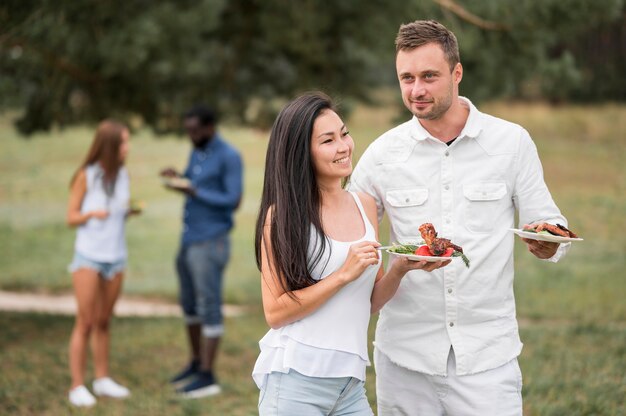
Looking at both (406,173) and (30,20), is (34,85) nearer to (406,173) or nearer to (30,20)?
(30,20)

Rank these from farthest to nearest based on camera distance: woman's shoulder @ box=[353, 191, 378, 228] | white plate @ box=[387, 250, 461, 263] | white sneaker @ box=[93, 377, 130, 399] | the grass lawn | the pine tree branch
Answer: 1. the pine tree branch
2. white sneaker @ box=[93, 377, 130, 399]
3. the grass lawn
4. woman's shoulder @ box=[353, 191, 378, 228]
5. white plate @ box=[387, 250, 461, 263]

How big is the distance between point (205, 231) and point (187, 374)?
1.22 metres

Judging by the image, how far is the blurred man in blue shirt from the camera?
21.7 feet

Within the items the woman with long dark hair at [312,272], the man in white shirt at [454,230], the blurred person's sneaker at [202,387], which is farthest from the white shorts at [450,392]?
the blurred person's sneaker at [202,387]

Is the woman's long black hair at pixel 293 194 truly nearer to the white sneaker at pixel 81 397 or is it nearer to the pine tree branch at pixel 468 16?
the white sneaker at pixel 81 397

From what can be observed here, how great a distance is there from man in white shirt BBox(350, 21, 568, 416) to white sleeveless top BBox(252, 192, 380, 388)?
11.9 inches

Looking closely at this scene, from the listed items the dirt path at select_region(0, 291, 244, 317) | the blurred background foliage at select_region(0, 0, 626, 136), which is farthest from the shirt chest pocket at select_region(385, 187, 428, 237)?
the dirt path at select_region(0, 291, 244, 317)

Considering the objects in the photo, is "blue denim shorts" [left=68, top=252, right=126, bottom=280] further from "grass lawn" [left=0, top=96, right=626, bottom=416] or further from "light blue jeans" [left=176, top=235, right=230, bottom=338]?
"grass lawn" [left=0, top=96, right=626, bottom=416]

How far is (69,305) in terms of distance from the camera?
11883mm

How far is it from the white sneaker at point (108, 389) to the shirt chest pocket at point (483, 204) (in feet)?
12.9

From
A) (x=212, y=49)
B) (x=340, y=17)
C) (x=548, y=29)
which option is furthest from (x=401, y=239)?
(x=212, y=49)

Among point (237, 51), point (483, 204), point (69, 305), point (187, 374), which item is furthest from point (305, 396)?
point (69, 305)

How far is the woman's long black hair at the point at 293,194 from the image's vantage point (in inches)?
119

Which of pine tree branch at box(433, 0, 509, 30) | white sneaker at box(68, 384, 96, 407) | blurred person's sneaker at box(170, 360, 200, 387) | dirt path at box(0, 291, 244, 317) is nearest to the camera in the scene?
white sneaker at box(68, 384, 96, 407)
